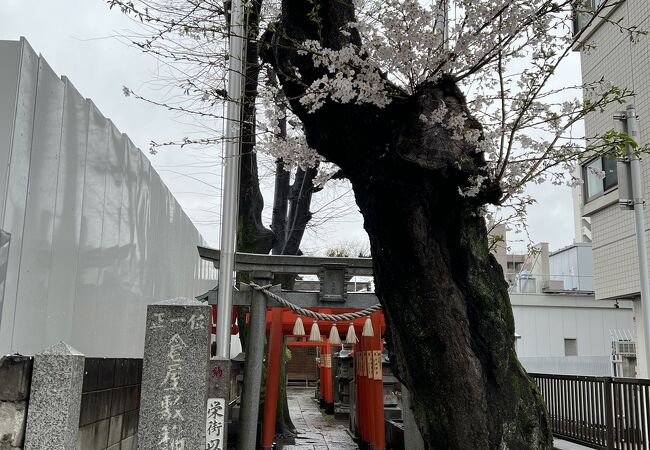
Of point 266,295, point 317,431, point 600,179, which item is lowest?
point 317,431

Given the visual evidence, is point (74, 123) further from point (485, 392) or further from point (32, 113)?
point (485, 392)

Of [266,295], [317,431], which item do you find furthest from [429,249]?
[317,431]

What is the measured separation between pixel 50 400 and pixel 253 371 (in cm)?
668

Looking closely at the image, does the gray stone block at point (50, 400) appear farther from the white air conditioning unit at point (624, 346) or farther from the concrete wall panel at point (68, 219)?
the white air conditioning unit at point (624, 346)

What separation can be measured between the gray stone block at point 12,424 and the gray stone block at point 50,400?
5cm

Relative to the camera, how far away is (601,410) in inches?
357

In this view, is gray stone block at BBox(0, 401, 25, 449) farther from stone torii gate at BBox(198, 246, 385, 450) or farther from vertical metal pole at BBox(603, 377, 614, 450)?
vertical metal pole at BBox(603, 377, 614, 450)

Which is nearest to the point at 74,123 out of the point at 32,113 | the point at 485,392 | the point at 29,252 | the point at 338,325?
the point at 32,113

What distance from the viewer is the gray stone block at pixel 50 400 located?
4.95m

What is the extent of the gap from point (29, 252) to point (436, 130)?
3828 mm

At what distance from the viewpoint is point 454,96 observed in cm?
573

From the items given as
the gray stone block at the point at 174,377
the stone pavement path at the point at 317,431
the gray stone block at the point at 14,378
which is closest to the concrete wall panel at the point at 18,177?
the gray stone block at the point at 14,378

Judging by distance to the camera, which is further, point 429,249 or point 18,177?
point 429,249

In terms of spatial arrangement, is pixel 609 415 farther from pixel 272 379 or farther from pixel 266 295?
pixel 272 379
